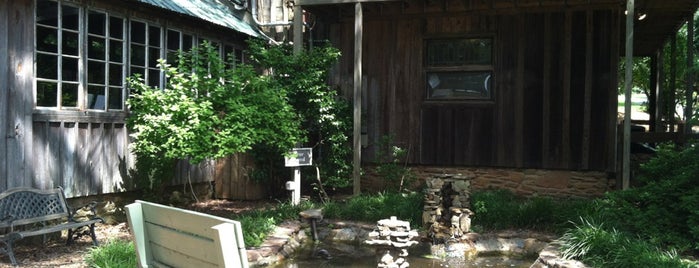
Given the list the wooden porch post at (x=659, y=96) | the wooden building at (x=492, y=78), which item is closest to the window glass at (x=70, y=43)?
the wooden building at (x=492, y=78)

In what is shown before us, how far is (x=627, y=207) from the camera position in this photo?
645 centimetres

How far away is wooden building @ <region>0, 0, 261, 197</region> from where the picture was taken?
20.8 ft

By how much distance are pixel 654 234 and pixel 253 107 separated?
4.82 metres

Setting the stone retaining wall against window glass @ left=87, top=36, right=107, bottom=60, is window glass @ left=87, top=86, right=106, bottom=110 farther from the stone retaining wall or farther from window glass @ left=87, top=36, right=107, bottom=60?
the stone retaining wall

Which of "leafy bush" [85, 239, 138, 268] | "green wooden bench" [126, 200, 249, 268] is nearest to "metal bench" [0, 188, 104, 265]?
"leafy bush" [85, 239, 138, 268]

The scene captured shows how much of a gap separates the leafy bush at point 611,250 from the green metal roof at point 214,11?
6.08 m

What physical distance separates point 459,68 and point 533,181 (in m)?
2.21

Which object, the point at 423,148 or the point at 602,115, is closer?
the point at 602,115

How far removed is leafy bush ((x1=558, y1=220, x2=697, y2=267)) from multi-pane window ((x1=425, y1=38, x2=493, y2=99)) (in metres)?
3.73

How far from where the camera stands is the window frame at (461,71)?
9422 millimetres

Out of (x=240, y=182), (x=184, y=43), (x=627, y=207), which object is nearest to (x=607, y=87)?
(x=627, y=207)

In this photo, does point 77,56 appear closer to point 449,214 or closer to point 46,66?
point 46,66

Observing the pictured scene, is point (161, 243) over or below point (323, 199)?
over

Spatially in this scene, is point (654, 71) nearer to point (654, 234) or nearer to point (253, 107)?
point (654, 234)
